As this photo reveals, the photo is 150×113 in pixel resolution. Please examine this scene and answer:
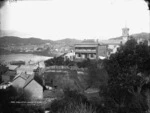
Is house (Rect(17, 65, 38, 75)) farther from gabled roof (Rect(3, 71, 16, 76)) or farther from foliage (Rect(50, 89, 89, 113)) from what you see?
foliage (Rect(50, 89, 89, 113))

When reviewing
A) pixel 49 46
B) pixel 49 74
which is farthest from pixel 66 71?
pixel 49 46

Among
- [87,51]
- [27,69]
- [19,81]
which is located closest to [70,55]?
[87,51]

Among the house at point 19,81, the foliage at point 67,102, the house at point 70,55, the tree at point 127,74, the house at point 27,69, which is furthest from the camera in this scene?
the house at point 70,55

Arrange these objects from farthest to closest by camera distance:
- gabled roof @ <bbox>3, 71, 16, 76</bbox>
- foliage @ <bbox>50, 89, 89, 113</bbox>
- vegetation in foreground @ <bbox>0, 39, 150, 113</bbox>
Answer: gabled roof @ <bbox>3, 71, 16, 76</bbox>, vegetation in foreground @ <bbox>0, 39, 150, 113</bbox>, foliage @ <bbox>50, 89, 89, 113</bbox>

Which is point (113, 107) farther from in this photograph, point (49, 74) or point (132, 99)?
point (49, 74)

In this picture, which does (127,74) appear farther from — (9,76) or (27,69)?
(27,69)

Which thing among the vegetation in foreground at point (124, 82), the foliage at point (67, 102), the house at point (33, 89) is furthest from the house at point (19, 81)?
the vegetation in foreground at point (124, 82)

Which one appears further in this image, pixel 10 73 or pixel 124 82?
pixel 10 73

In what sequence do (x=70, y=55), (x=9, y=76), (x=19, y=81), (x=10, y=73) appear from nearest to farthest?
(x=19, y=81) < (x=9, y=76) < (x=10, y=73) < (x=70, y=55)

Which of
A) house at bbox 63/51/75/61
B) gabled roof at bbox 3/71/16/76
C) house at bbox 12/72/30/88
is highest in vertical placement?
house at bbox 63/51/75/61

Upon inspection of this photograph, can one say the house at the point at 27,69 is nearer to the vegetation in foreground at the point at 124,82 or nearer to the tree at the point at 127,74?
the vegetation in foreground at the point at 124,82

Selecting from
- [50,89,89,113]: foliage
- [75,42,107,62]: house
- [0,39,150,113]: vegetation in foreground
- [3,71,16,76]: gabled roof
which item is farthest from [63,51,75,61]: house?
[0,39,150,113]: vegetation in foreground

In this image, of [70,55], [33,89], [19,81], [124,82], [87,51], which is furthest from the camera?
[87,51]
